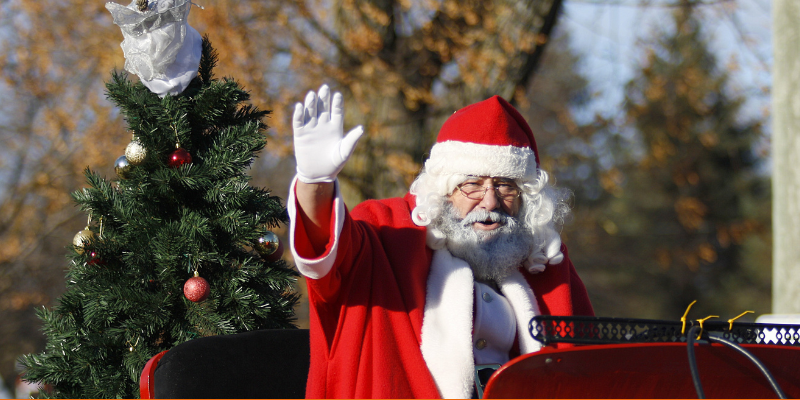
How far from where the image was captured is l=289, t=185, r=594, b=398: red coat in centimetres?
240

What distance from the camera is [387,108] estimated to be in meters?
7.11

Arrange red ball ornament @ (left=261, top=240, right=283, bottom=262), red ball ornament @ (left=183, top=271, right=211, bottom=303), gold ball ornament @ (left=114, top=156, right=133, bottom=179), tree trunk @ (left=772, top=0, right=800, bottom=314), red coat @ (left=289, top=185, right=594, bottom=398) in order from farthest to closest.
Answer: tree trunk @ (left=772, top=0, right=800, bottom=314), red ball ornament @ (left=261, top=240, right=283, bottom=262), gold ball ornament @ (left=114, top=156, right=133, bottom=179), red ball ornament @ (left=183, top=271, right=211, bottom=303), red coat @ (left=289, top=185, right=594, bottom=398)

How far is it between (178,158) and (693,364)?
6.56ft

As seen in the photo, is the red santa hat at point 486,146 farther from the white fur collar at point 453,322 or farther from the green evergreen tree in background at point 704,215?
the green evergreen tree in background at point 704,215

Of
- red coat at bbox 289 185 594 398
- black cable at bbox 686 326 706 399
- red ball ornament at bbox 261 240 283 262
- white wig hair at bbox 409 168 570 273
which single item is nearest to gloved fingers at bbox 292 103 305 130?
red coat at bbox 289 185 594 398

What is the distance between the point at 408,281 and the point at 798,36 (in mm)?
3615

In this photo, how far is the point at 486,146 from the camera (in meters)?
2.89

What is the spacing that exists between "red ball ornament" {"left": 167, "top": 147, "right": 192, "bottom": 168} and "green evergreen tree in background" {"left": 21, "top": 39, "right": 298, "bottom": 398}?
0.01 m

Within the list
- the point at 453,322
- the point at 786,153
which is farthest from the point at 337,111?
the point at 786,153

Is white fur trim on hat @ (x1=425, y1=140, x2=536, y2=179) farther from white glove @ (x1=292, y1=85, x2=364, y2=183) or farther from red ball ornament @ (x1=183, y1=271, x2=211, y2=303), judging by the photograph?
red ball ornament @ (x1=183, y1=271, x2=211, y2=303)

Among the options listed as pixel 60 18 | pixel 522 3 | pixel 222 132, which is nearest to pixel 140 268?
pixel 222 132

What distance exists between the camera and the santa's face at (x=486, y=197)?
Answer: 2.83 metres

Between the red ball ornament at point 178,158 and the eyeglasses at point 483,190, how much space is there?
1.10 m

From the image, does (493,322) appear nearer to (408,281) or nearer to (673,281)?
(408,281)
